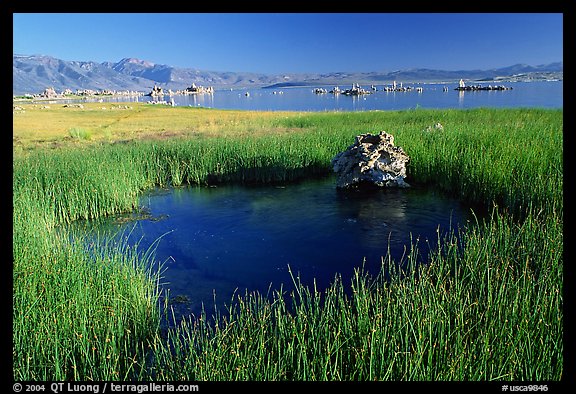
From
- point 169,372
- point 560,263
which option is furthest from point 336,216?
point 169,372

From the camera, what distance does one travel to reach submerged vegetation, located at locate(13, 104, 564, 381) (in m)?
3.59

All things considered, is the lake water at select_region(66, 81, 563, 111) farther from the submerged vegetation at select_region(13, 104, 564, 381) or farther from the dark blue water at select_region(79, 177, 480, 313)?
the submerged vegetation at select_region(13, 104, 564, 381)

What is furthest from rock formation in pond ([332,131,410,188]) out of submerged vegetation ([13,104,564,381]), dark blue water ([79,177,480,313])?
submerged vegetation ([13,104,564,381])

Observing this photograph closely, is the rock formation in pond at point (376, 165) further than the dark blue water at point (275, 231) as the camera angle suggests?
Yes

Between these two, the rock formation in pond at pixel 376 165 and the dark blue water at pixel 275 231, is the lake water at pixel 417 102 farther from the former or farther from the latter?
the dark blue water at pixel 275 231

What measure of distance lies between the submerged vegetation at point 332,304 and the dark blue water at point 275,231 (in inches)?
18.4

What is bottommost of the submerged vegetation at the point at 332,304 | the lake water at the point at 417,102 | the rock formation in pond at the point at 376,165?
the submerged vegetation at the point at 332,304

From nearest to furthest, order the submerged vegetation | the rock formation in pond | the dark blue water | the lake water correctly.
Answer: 1. the submerged vegetation
2. the dark blue water
3. the rock formation in pond
4. the lake water

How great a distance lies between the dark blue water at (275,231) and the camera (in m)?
7.38

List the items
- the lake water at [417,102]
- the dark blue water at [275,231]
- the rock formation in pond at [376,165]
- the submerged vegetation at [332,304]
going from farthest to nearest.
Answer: the lake water at [417,102]
the rock formation in pond at [376,165]
the dark blue water at [275,231]
the submerged vegetation at [332,304]

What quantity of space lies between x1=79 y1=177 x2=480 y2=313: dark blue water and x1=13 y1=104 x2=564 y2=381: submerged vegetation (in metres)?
0.47

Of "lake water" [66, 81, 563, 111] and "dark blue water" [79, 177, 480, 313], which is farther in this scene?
"lake water" [66, 81, 563, 111]

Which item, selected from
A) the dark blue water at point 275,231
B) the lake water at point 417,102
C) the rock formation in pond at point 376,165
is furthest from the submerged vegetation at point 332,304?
the lake water at point 417,102
